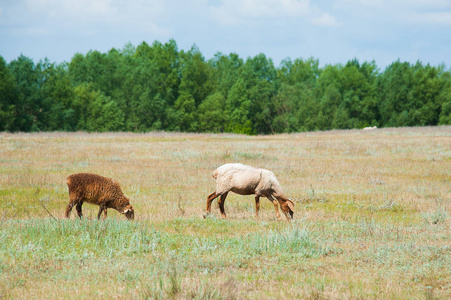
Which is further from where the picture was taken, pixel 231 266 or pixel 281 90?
pixel 281 90

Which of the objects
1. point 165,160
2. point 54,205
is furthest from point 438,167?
point 54,205

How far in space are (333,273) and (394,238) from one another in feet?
9.85

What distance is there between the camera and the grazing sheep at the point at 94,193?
1126 centimetres

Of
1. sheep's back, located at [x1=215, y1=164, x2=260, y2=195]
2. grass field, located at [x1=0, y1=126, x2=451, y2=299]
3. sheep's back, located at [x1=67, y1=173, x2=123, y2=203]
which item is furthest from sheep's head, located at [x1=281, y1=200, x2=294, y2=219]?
sheep's back, located at [x1=67, y1=173, x2=123, y2=203]

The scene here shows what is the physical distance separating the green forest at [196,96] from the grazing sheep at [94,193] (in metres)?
55.9

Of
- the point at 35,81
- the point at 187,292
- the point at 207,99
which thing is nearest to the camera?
the point at 187,292

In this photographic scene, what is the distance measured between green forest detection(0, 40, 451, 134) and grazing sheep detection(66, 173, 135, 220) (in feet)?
183

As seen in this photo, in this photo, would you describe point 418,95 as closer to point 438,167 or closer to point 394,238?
point 438,167

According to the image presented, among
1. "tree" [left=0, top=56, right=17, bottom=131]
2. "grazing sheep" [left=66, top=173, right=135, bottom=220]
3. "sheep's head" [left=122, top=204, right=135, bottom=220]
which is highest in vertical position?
"tree" [left=0, top=56, right=17, bottom=131]

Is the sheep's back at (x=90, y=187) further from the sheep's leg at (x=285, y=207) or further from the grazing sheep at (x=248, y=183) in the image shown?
the sheep's leg at (x=285, y=207)

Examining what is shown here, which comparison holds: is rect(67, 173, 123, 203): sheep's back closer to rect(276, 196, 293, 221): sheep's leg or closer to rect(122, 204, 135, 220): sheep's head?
rect(122, 204, 135, 220): sheep's head

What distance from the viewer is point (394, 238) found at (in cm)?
947

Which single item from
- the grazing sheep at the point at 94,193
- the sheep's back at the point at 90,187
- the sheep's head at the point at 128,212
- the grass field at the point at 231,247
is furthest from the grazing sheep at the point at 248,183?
the sheep's back at the point at 90,187

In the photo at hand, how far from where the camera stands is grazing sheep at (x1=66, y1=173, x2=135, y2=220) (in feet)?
36.9
